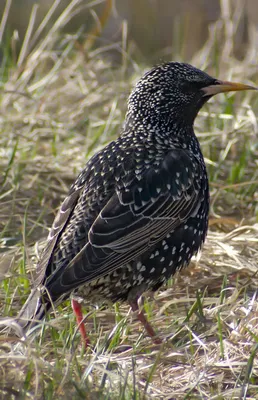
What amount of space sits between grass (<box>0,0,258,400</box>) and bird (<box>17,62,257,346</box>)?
172 mm

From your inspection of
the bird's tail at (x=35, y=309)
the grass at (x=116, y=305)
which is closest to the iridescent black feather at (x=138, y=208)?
the bird's tail at (x=35, y=309)

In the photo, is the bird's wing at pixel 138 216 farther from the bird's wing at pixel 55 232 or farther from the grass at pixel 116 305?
the grass at pixel 116 305

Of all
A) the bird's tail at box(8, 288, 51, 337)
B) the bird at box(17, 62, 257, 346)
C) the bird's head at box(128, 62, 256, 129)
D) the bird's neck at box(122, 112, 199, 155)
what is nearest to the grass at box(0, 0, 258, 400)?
the bird's tail at box(8, 288, 51, 337)

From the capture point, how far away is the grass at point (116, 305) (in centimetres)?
365

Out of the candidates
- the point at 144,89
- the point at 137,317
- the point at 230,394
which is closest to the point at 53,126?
the point at 144,89

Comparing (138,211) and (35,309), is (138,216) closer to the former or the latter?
(138,211)

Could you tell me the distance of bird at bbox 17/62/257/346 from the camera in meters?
4.26

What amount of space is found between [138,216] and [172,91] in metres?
0.98

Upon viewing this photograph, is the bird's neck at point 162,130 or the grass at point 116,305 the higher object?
the bird's neck at point 162,130

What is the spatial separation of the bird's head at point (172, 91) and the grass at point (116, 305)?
0.83 m

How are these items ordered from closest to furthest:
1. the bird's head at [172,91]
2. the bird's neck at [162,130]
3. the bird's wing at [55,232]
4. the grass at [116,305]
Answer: the grass at [116,305] → the bird's wing at [55,232] → the bird's neck at [162,130] → the bird's head at [172,91]

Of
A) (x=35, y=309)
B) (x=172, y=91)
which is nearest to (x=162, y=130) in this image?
(x=172, y=91)

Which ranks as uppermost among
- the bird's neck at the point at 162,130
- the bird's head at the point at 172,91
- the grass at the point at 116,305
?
the bird's head at the point at 172,91

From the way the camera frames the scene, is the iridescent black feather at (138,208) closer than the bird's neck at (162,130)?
Yes
